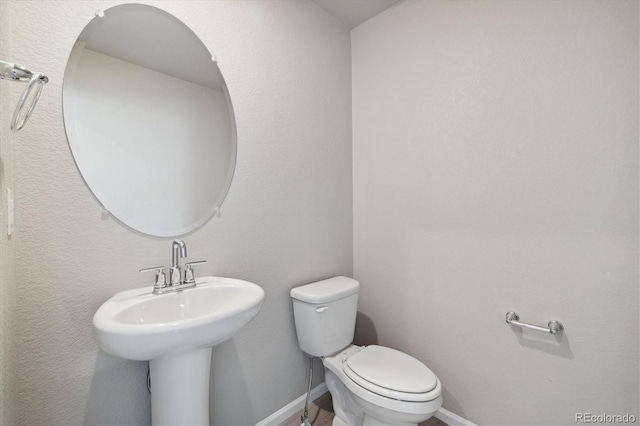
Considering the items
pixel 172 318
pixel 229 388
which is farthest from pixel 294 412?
pixel 172 318

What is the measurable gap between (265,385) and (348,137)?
155 cm

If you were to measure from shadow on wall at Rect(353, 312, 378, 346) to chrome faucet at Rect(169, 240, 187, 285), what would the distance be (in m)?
1.25

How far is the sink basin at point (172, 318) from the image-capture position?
2.40 feet

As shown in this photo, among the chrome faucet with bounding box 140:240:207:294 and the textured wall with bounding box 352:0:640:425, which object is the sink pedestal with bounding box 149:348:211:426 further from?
the textured wall with bounding box 352:0:640:425

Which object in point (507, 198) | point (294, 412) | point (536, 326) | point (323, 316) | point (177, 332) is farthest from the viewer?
point (294, 412)

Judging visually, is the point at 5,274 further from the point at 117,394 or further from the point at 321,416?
the point at 321,416

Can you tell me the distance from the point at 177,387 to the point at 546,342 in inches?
58.9

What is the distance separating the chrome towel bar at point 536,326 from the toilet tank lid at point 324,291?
736 mm

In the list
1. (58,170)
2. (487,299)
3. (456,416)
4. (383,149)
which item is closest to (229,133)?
(58,170)

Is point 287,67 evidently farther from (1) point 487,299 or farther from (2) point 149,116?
(1) point 487,299

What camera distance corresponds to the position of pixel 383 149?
1781mm

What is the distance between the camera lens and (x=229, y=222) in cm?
131

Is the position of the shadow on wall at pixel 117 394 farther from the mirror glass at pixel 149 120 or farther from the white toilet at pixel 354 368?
the white toilet at pixel 354 368

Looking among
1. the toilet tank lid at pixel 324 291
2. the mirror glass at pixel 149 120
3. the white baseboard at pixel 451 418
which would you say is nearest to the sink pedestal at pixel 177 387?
the mirror glass at pixel 149 120
